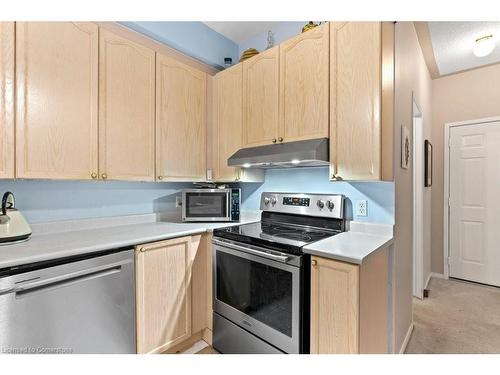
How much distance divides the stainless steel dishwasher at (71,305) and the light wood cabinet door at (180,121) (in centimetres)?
85

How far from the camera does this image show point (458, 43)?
8.25 ft

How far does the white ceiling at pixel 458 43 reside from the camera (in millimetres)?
2219

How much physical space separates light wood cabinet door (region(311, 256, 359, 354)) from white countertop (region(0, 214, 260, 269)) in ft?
2.98

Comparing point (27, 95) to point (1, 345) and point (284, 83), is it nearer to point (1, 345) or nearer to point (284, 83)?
point (1, 345)

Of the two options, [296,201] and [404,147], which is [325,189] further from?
[404,147]

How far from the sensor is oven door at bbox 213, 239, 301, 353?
1.40m

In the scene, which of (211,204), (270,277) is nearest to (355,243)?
(270,277)

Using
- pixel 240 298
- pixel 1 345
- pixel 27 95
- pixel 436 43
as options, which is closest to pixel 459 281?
pixel 436 43

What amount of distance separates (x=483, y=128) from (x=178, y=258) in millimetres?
3713

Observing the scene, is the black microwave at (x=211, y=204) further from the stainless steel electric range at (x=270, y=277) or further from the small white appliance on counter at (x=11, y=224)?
the small white appliance on counter at (x=11, y=224)

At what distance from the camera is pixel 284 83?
1.88 metres

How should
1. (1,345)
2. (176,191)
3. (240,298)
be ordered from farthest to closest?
(176,191) → (240,298) → (1,345)

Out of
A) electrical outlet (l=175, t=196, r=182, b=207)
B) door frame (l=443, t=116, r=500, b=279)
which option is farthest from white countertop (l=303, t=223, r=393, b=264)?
door frame (l=443, t=116, r=500, b=279)

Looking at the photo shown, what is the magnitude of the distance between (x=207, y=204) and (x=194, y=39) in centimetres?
155
